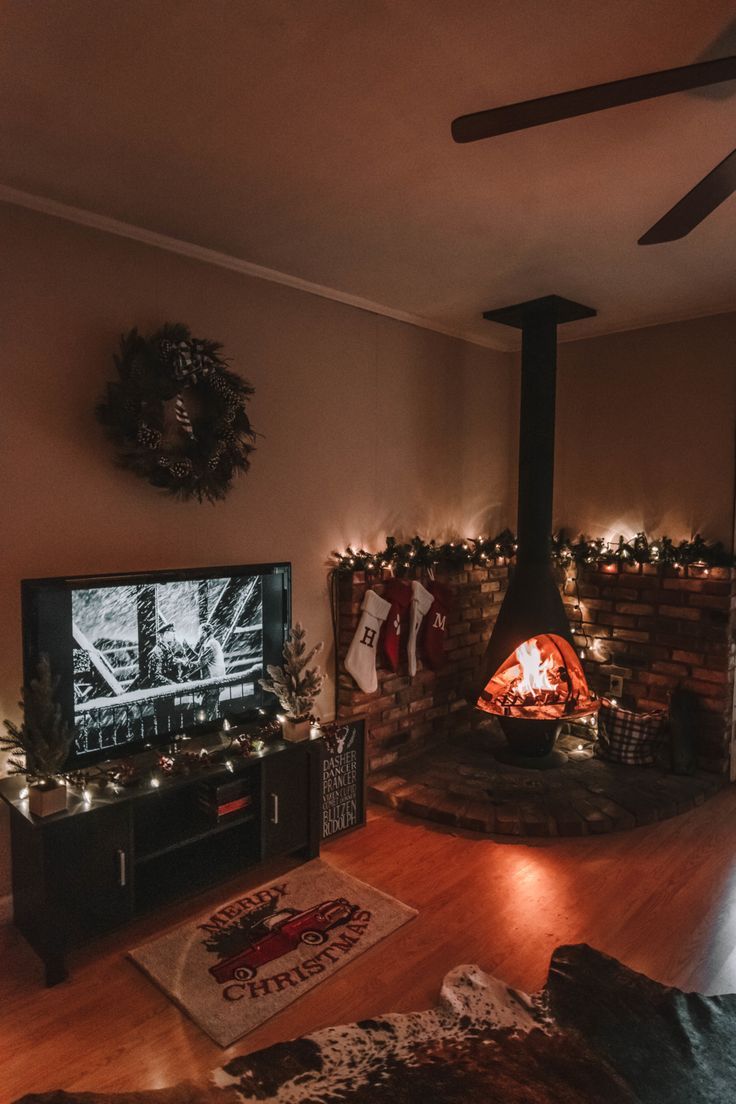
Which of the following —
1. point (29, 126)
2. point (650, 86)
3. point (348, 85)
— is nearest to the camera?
point (650, 86)

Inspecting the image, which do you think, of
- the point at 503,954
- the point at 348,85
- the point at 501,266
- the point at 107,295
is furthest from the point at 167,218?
the point at 503,954

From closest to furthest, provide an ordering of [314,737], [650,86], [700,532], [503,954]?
[650,86]
[503,954]
[314,737]
[700,532]

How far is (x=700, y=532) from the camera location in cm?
404

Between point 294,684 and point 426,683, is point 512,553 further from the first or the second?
point 294,684

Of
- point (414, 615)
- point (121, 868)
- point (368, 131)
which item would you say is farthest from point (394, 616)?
point (368, 131)

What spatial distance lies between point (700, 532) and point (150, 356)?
315 centimetres

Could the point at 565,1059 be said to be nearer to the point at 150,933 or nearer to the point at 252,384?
the point at 150,933

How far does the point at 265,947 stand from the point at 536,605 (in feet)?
6.98

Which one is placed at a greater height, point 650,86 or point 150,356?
point 650,86

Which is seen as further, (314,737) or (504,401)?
(504,401)

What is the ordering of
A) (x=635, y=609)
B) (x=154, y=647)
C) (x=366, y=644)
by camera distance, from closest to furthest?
1. (x=154, y=647)
2. (x=366, y=644)
3. (x=635, y=609)

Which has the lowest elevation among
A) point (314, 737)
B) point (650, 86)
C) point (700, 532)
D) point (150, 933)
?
point (150, 933)

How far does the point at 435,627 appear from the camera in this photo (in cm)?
409

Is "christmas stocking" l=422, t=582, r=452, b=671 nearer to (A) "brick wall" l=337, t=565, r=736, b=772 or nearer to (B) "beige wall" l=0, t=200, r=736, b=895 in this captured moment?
(A) "brick wall" l=337, t=565, r=736, b=772
